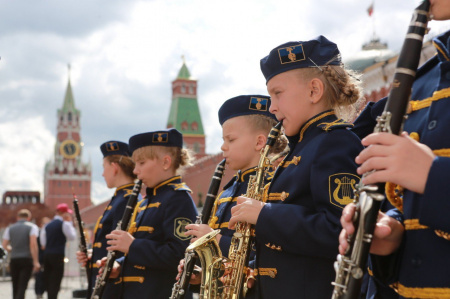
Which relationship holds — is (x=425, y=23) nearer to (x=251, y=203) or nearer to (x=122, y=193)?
(x=251, y=203)

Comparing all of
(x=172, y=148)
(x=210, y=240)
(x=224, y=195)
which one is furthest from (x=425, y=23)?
(x=172, y=148)

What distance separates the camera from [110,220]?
6.51 m

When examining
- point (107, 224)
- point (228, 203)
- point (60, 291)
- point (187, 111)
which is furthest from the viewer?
point (187, 111)

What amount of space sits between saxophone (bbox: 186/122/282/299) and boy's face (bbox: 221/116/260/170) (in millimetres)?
824

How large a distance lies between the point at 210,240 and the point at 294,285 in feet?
2.45

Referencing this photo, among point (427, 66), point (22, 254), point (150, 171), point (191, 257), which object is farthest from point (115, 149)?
point (22, 254)

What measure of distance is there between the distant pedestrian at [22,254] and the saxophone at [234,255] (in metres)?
10.6

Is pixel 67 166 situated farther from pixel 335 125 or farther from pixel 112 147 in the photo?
pixel 335 125

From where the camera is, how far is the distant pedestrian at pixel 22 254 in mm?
13675

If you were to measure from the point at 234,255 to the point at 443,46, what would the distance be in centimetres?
162

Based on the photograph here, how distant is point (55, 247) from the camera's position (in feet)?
44.0

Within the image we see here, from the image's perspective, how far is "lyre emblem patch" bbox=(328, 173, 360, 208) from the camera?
2836 mm

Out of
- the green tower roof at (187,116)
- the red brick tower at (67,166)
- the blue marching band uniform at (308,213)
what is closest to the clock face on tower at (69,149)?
the red brick tower at (67,166)

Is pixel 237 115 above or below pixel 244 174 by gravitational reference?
above
